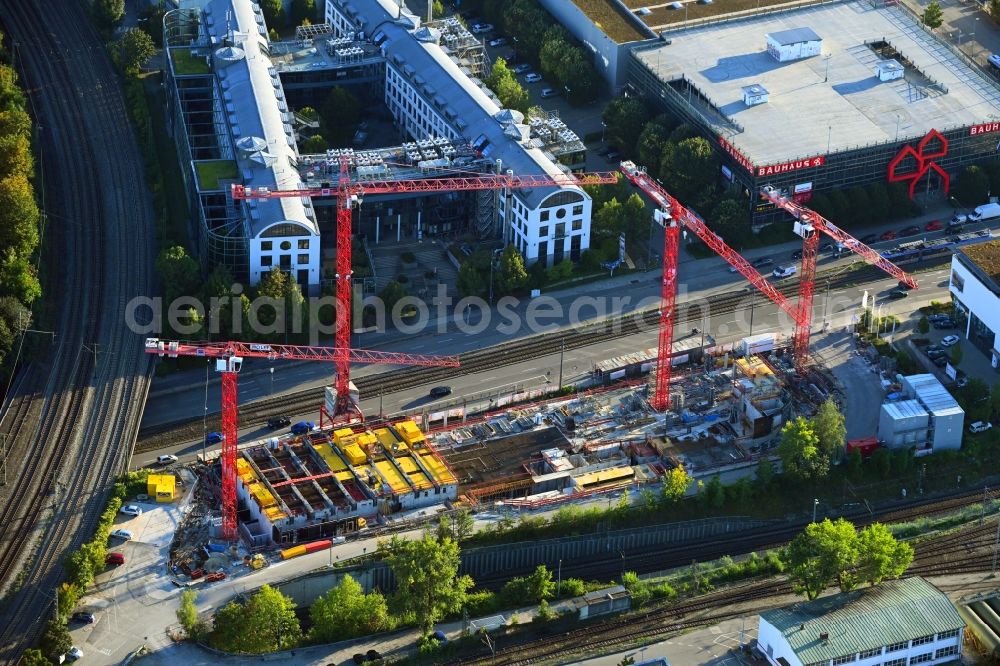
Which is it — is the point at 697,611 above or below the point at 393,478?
below

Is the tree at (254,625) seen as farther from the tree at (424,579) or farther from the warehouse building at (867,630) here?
the warehouse building at (867,630)

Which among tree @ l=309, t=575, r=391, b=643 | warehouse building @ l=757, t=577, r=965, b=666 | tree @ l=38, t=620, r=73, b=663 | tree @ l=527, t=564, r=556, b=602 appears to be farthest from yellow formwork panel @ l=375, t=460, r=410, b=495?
warehouse building @ l=757, t=577, r=965, b=666

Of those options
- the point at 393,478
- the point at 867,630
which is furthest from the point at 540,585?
the point at 867,630

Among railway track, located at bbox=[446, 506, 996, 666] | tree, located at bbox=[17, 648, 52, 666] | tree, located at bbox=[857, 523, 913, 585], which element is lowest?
railway track, located at bbox=[446, 506, 996, 666]

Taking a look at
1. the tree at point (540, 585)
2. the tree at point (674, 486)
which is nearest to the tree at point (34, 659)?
the tree at point (540, 585)

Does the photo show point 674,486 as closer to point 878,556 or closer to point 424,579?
point 878,556

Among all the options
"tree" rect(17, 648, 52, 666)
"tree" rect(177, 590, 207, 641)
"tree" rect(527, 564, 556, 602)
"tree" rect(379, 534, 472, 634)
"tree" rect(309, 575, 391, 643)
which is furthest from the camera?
"tree" rect(527, 564, 556, 602)

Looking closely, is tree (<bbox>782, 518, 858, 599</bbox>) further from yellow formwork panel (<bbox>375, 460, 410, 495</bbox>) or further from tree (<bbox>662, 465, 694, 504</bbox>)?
yellow formwork panel (<bbox>375, 460, 410, 495</bbox>)
